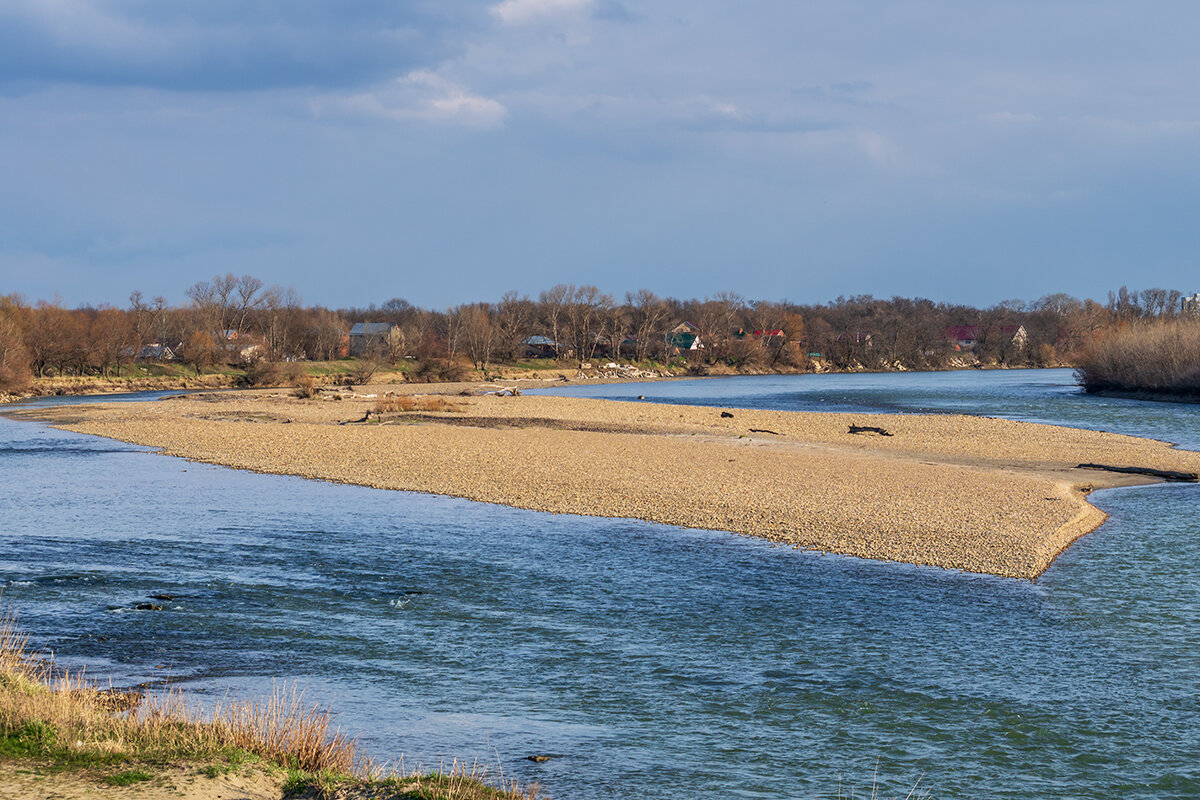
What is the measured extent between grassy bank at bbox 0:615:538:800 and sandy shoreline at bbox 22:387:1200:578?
11573 millimetres

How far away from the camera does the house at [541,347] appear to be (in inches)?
5079

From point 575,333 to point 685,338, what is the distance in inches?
861

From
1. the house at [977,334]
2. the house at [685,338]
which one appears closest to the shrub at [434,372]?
the house at [685,338]

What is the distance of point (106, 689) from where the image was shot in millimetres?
9336

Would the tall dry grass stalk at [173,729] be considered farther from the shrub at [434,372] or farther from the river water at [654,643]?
the shrub at [434,372]

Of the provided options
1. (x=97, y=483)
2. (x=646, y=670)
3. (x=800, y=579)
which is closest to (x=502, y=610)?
(x=646, y=670)

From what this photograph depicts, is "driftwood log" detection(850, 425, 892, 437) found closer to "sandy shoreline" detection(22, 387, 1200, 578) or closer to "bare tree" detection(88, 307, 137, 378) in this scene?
"sandy shoreline" detection(22, 387, 1200, 578)

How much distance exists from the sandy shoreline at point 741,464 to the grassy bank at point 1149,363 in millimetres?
30163

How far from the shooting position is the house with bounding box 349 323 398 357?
374 feet

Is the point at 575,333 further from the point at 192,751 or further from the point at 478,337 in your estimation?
the point at 192,751

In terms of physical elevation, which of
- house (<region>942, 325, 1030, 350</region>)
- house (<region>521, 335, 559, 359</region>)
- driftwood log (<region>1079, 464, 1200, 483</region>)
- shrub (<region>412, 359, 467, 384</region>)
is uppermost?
house (<region>942, 325, 1030, 350</region>)

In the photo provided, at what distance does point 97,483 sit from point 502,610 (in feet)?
58.0

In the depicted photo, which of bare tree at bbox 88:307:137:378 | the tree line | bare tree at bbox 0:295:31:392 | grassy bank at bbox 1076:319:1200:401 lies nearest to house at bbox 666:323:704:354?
the tree line

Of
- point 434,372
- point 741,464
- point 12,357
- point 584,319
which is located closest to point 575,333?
point 584,319
